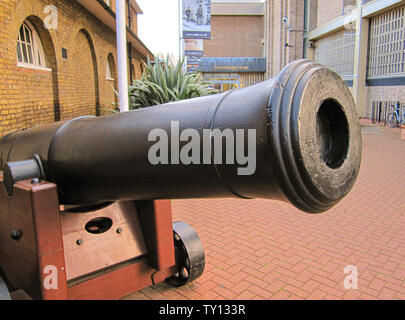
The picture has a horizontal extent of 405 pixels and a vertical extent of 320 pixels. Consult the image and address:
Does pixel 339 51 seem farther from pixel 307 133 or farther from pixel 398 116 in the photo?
pixel 307 133

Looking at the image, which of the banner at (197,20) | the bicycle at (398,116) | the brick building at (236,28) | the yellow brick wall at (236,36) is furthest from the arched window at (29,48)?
the yellow brick wall at (236,36)

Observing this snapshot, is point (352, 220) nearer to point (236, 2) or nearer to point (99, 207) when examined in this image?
point (99, 207)

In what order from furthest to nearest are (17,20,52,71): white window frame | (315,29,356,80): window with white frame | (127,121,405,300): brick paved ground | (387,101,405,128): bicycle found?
(315,29,356,80): window with white frame → (387,101,405,128): bicycle → (17,20,52,71): white window frame → (127,121,405,300): brick paved ground

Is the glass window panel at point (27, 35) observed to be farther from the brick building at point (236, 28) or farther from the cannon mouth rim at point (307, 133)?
the brick building at point (236, 28)

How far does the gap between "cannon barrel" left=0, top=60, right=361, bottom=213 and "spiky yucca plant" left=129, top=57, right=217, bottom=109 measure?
523cm

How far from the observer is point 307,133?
1.18m

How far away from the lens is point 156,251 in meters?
2.85

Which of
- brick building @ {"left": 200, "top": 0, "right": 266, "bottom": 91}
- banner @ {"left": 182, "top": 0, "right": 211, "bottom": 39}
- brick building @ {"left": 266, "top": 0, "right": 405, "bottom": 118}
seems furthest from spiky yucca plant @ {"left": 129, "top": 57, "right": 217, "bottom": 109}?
brick building @ {"left": 200, "top": 0, "right": 266, "bottom": 91}

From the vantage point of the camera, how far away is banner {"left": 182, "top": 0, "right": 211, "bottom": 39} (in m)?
17.0

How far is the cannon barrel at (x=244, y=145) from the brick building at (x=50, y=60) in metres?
4.80

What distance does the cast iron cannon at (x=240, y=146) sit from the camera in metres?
1.18

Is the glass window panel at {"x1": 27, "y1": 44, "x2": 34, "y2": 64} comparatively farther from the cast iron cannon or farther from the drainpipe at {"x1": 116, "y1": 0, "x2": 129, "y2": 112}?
the cast iron cannon

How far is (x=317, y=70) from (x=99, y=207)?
1787 millimetres

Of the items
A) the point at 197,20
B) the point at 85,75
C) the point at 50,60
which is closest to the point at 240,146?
the point at 50,60
